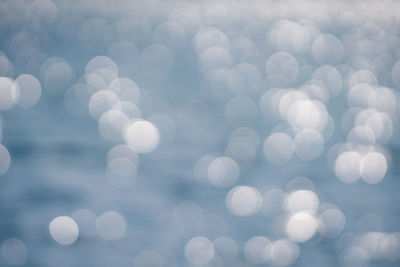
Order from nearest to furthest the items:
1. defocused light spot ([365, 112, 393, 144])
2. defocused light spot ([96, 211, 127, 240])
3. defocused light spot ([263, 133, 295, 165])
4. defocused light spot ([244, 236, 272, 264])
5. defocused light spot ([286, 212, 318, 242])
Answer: defocused light spot ([244, 236, 272, 264]) → defocused light spot ([96, 211, 127, 240]) → defocused light spot ([286, 212, 318, 242]) → defocused light spot ([263, 133, 295, 165]) → defocused light spot ([365, 112, 393, 144])

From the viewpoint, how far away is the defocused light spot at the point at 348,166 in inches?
585

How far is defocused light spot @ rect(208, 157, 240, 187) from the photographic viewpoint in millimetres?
14023

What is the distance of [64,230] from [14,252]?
1.12 metres

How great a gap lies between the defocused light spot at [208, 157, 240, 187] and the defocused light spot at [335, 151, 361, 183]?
277cm

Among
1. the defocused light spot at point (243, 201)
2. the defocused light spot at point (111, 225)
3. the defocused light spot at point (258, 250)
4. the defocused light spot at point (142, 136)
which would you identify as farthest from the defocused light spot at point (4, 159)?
the defocused light spot at point (258, 250)

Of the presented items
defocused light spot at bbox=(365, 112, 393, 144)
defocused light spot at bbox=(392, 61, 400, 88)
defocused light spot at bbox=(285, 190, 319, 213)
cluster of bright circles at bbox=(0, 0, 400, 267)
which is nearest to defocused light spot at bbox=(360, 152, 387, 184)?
cluster of bright circles at bbox=(0, 0, 400, 267)

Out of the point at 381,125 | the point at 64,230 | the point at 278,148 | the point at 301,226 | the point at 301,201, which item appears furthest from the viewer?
the point at 381,125

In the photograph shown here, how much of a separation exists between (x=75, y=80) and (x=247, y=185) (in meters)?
18.3

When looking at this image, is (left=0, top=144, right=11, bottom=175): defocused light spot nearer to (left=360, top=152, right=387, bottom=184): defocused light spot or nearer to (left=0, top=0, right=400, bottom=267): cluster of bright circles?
(left=0, top=0, right=400, bottom=267): cluster of bright circles

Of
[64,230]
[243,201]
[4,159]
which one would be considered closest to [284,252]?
[243,201]

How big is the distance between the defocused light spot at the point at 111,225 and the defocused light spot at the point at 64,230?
45 cm

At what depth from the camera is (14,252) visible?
30.8 ft

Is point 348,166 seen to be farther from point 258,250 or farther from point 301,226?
point 258,250

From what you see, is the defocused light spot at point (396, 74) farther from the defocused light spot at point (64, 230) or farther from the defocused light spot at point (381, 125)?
the defocused light spot at point (64, 230)
